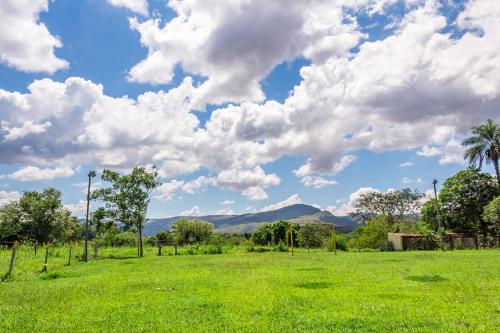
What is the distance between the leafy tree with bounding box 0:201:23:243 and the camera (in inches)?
2805

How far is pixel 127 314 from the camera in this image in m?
10.6

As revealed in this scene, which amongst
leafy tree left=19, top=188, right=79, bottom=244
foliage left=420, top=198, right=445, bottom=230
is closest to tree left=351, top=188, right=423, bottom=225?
foliage left=420, top=198, right=445, bottom=230

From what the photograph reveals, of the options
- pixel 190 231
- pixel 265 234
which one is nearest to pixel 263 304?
pixel 265 234

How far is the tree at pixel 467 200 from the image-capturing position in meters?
61.4

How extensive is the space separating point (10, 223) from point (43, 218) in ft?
18.7

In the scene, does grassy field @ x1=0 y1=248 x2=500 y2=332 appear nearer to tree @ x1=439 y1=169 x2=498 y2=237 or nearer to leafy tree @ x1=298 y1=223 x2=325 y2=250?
leafy tree @ x1=298 y1=223 x2=325 y2=250

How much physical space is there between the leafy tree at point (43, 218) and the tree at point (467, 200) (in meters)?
70.5

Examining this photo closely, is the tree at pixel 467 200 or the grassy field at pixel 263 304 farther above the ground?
the tree at pixel 467 200

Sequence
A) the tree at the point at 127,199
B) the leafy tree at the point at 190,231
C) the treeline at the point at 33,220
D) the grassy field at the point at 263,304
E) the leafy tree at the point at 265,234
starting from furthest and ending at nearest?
the leafy tree at the point at 190,231
the leafy tree at the point at 265,234
the treeline at the point at 33,220
the tree at the point at 127,199
the grassy field at the point at 263,304

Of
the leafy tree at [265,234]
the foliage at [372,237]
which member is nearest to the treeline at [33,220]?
the leafy tree at [265,234]

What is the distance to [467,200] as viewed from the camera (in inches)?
2463

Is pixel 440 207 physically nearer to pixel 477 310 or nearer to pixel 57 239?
pixel 477 310

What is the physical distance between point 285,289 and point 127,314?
594 centimetres

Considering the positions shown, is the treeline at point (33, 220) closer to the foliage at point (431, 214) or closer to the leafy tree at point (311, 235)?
the leafy tree at point (311, 235)
